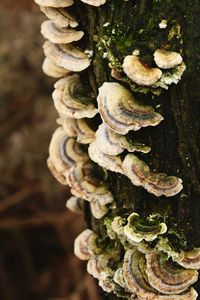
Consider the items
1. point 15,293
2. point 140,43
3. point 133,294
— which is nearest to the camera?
point 140,43

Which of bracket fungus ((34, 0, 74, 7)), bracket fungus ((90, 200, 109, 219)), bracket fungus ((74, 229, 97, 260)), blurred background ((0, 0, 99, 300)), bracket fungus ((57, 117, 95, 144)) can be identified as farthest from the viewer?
blurred background ((0, 0, 99, 300))

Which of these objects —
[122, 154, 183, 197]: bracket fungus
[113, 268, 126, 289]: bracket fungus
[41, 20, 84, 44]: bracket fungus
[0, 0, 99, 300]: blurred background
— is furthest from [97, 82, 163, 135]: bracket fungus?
[0, 0, 99, 300]: blurred background

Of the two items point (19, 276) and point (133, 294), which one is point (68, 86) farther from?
point (19, 276)

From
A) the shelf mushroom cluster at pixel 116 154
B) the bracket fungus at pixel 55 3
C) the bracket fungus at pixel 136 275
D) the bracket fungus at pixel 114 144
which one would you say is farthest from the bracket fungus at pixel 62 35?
the bracket fungus at pixel 136 275

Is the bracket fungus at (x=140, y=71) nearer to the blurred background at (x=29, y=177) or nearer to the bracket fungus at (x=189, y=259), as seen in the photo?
the bracket fungus at (x=189, y=259)

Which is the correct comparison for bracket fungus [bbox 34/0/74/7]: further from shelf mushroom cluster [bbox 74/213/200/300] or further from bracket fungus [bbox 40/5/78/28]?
shelf mushroom cluster [bbox 74/213/200/300]

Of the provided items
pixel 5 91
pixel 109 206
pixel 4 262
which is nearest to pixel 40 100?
pixel 5 91

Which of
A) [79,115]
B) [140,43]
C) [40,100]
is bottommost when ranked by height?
[40,100]

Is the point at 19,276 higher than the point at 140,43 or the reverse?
the reverse
